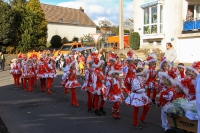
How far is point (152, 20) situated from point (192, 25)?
515 centimetres

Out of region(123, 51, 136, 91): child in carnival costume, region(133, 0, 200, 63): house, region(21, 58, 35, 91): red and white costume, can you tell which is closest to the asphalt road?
region(123, 51, 136, 91): child in carnival costume

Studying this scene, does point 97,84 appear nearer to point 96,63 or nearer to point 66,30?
point 96,63

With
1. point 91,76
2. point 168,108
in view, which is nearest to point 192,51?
point 91,76

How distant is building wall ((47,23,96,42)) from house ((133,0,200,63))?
95.9 ft

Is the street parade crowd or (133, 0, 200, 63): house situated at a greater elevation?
(133, 0, 200, 63): house

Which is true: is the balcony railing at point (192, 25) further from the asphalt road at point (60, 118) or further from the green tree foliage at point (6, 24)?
the green tree foliage at point (6, 24)

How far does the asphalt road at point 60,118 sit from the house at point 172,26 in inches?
647

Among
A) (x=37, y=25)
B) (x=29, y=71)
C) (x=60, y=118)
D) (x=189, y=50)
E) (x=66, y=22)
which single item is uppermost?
(x=66, y=22)

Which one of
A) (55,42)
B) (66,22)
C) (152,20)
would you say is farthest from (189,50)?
(66,22)

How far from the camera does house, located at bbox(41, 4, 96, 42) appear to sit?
53031mm

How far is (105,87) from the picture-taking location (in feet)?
23.7

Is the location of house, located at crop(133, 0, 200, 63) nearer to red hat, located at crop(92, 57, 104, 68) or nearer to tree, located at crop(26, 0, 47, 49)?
tree, located at crop(26, 0, 47, 49)

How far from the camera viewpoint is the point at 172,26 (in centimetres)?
2439

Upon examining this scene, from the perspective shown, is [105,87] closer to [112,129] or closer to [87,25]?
[112,129]
